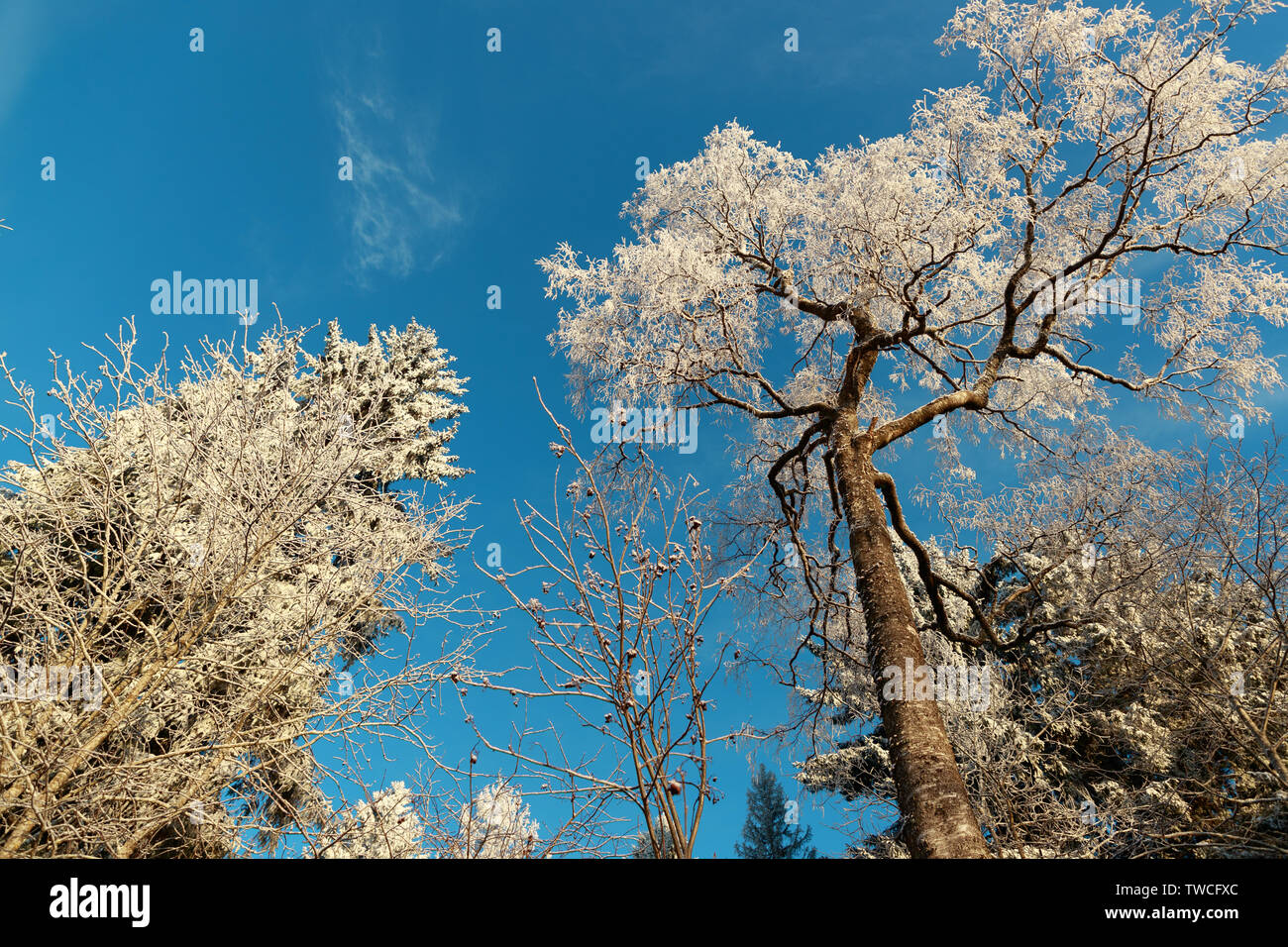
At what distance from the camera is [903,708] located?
15.6 feet

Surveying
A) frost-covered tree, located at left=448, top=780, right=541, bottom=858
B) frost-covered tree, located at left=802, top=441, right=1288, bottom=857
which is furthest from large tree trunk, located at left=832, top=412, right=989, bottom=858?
frost-covered tree, located at left=448, top=780, right=541, bottom=858

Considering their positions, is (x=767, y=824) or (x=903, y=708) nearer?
(x=903, y=708)

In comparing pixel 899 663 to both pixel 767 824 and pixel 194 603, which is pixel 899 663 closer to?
pixel 194 603

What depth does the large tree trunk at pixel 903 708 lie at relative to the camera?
13.6ft

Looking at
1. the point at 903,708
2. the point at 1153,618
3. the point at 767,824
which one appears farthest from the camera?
the point at 767,824

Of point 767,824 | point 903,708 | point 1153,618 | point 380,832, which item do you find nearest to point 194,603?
point 380,832

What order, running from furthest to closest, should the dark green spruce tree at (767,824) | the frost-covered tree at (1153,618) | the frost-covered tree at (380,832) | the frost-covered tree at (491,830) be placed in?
1. the dark green spruce tree at (767,824)
2. the frost-covered tree at (1153,618)
3. the frost-covered tree at (380,832)
4. the frost-covered tree at (491,830)

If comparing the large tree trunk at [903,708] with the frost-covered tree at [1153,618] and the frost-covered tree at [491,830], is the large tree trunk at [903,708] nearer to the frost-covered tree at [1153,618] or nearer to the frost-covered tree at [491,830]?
the frost-covered tree at [1153,618]

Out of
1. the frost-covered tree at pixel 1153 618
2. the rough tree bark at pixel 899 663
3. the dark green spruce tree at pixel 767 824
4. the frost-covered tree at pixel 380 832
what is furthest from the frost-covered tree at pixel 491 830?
the dark green spruce tree at pixel 767 824

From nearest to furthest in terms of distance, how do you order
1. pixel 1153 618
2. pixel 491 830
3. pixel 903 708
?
pixel 491 830 < pixel 903 708 < pixel 1153 618

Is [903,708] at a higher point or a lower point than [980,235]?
lower

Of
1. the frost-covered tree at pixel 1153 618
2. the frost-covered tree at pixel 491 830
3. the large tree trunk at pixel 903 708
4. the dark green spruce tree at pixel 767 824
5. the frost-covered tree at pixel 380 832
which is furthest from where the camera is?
the dark green spruce tree at pixel 767 824
